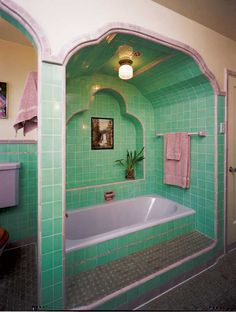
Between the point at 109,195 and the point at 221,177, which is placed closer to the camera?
the point at 221,177

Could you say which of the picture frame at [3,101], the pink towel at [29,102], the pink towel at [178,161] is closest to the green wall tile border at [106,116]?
the pink towel at [178,161]

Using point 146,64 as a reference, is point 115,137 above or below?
below

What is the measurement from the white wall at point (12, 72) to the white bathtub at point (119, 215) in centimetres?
119

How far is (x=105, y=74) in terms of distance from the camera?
2275mm

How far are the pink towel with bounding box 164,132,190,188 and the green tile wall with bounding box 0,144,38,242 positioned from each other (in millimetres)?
1751

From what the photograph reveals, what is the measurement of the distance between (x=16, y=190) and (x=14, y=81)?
127 cm

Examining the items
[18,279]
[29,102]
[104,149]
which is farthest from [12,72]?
[18,279]

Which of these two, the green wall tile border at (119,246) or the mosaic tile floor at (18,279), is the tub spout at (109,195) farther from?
the mosaic tile floor at (18,279)

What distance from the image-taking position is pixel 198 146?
205 cm

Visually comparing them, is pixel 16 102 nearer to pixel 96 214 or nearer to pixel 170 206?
pixel 96 214

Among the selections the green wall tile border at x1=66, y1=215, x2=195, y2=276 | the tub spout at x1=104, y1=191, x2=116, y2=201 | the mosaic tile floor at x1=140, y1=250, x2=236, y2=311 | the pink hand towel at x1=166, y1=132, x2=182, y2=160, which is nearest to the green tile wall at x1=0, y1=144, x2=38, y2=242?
the tub spout at x1=104, y1=191, x2=116, y2=201

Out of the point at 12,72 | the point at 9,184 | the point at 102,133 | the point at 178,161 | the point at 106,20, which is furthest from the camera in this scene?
the point at 102,133

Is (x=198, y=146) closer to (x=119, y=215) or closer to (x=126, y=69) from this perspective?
(x=126, y=69)

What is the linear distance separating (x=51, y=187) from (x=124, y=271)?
93cm
